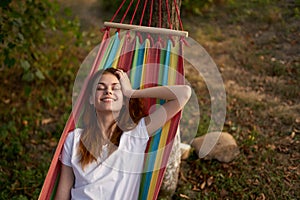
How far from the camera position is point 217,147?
2531mm

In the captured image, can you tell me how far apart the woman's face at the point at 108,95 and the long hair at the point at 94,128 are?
0.03 meters

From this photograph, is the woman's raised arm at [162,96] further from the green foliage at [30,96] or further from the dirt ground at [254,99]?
the green foliage at [30,96]

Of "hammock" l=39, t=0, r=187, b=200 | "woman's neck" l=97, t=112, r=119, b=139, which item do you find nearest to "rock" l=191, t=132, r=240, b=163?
"hammock" l=39, t=0, r=187, b=200

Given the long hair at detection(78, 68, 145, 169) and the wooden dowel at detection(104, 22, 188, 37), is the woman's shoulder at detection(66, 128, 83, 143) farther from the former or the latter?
the wooden dowel at detection(104, 22, 188, 37)

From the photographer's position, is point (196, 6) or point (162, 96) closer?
point (162, 96)

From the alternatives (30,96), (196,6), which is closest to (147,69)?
(30,96)

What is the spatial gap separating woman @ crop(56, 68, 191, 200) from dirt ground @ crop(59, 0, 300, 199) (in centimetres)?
66

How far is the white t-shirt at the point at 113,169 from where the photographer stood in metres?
1.71

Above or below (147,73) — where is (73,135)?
below

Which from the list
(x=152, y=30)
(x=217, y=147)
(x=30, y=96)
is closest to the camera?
(x=152, y=30)

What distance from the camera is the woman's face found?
1.71 meters

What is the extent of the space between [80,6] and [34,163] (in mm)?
2967

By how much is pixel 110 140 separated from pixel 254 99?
5.60ft

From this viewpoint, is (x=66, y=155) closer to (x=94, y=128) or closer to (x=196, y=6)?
(x=94, y=128)
